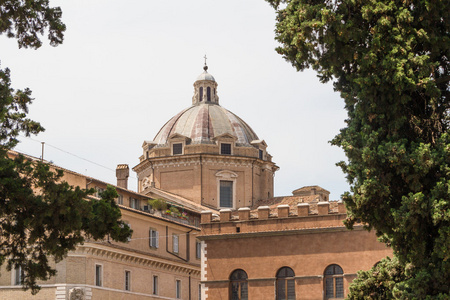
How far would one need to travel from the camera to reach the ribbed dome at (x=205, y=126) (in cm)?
5800

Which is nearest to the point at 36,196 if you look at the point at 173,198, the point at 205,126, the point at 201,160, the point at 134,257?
the point at 134,257

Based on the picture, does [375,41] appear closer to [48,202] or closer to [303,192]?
[48,202]

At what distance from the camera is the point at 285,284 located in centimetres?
3622

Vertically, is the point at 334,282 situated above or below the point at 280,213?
below

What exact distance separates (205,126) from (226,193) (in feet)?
16.5

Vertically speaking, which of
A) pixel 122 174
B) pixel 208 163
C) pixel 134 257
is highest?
pixel 208 163

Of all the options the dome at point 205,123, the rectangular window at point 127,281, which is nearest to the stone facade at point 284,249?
the rectangular window at point 127,281

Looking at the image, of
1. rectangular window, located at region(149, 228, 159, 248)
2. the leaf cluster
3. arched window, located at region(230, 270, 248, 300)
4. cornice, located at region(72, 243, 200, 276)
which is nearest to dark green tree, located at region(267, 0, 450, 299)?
the leaf cluster

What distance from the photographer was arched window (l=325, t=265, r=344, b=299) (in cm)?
3525

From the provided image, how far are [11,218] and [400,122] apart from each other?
9.23 m

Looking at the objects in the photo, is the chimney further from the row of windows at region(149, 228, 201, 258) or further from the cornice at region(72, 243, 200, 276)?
the cornice at region(72, 243, 200, 276)

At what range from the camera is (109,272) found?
41750 mm

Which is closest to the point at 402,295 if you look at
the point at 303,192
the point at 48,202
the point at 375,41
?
the point at 375,41

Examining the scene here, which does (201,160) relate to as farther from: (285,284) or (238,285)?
(285,284)
